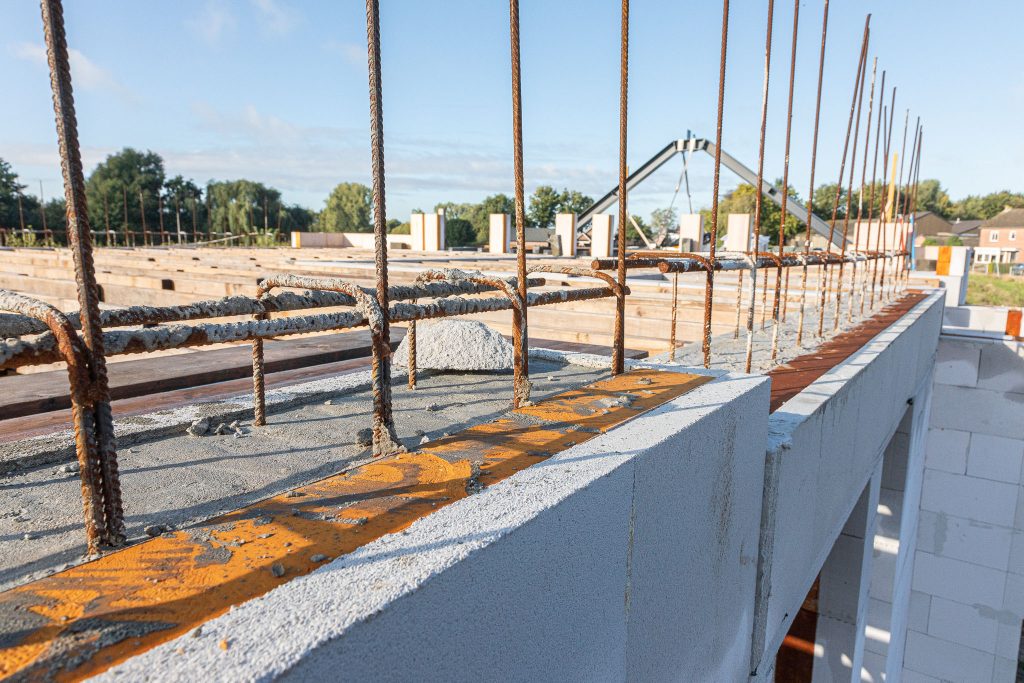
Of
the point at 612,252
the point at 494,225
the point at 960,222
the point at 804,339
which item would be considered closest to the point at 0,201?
the point at 494,225

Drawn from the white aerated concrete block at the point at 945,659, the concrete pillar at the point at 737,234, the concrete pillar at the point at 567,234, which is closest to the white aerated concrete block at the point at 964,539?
the white aerated concrete block at the point at 945,659

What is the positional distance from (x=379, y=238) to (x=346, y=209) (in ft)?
293

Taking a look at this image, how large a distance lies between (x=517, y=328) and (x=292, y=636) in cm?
170

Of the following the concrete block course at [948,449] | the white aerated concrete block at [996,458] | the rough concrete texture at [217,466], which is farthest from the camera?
the concrete block course at [948,449]

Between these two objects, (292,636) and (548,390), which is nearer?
(292,636)

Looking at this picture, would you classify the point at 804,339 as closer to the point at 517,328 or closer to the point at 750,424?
the point at 750,424

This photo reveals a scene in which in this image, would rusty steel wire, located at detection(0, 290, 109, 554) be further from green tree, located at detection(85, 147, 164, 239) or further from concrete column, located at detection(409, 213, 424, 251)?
green tree, located at detection(85, 147, 164, 239)

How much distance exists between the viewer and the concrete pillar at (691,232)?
82.8ft

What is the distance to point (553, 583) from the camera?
176cm

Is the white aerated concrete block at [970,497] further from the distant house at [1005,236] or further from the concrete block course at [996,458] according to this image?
the distant house at [1005,236]

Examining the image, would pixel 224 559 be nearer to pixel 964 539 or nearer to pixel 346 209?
pixel 964 539

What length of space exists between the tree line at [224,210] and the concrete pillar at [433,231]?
4594mm

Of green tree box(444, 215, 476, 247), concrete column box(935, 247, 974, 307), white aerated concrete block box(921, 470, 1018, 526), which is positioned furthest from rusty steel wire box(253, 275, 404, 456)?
green tree box(444, 215, 476, 247)

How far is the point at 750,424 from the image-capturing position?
3.12m
